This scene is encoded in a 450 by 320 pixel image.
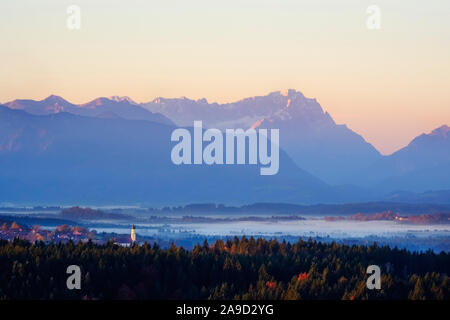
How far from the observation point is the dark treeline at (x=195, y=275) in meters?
56.2

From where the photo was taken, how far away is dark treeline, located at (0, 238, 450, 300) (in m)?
56.2

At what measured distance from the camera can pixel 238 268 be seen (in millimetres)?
63875

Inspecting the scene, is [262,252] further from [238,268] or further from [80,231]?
[80,231]

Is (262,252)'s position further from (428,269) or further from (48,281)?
(48,281)

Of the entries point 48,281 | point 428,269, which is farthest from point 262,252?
point 48,281

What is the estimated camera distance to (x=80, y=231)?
7269 inches

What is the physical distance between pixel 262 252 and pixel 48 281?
27.5 meters

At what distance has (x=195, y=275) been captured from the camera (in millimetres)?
62812
